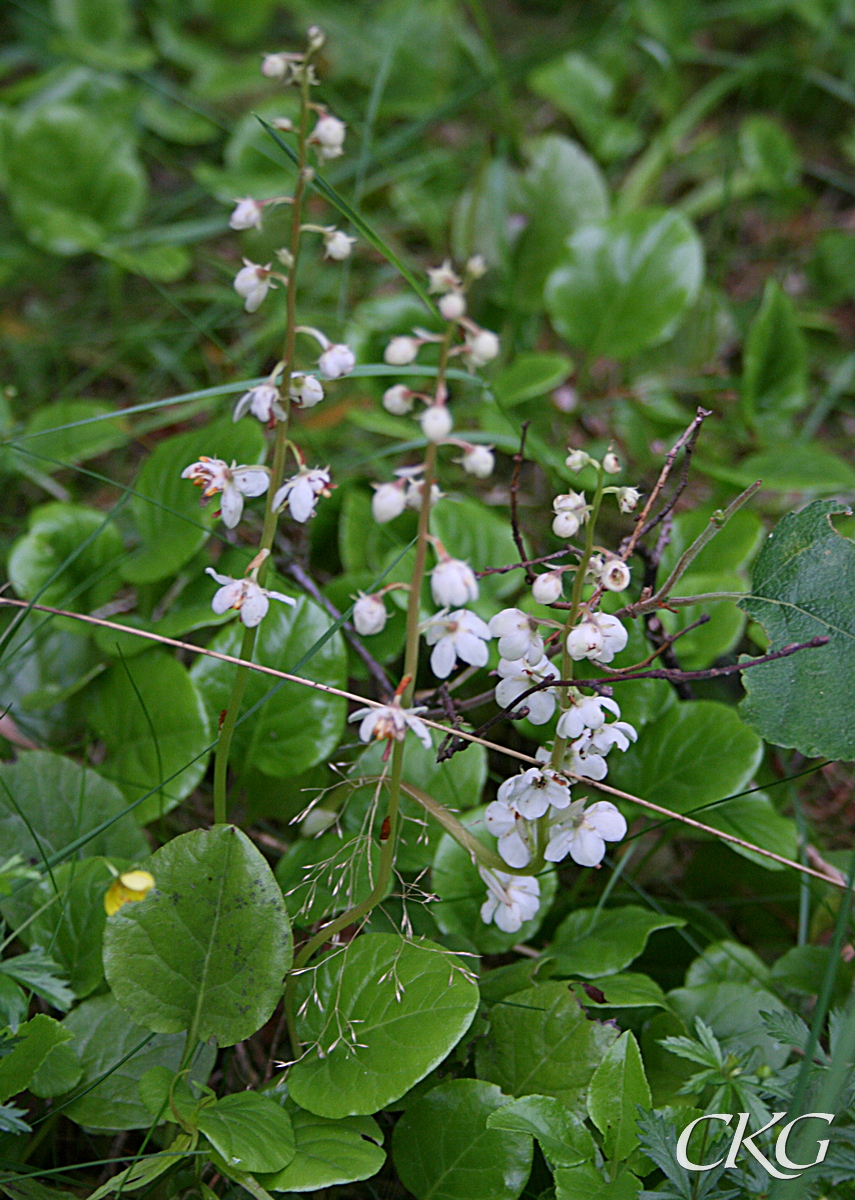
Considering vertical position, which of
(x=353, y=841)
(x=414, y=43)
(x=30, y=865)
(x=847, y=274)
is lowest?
(x=30, y=865)

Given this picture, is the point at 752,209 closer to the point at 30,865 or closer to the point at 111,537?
the point at 111,537

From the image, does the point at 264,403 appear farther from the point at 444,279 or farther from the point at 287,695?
the point at 287,695

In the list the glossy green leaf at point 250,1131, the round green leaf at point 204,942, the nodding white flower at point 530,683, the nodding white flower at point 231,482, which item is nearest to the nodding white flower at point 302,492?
the nodding white flower at point 231,482

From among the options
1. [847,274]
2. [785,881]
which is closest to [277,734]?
[785,881]

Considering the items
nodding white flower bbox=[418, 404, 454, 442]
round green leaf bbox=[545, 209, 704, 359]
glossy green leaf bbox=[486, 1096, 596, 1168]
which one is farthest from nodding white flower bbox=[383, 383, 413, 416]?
round green leaf bbox=[545, 209, 704, 359]

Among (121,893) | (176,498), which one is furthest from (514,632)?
(176,498)

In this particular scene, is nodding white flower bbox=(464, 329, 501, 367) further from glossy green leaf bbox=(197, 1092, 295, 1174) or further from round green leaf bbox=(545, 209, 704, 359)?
round green leaf bbox=(545, 209, 704, 359)

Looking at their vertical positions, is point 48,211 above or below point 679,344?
above
